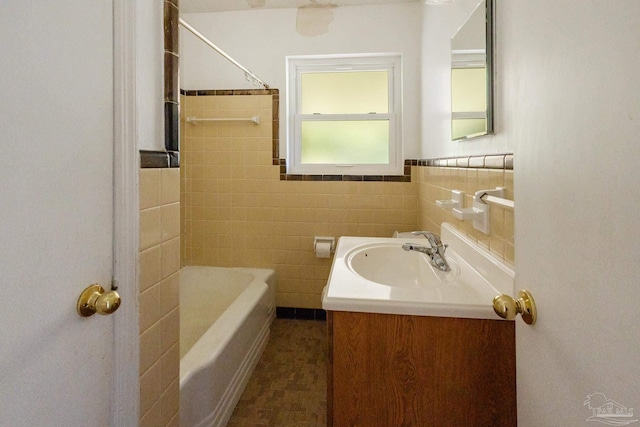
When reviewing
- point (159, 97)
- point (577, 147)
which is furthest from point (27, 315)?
point (577, 147)

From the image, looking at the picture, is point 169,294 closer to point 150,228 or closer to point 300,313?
point 150,228

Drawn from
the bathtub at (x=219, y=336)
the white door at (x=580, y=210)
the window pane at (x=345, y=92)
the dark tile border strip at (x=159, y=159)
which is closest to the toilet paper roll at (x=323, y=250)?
the bathtub at (x=219, y=336)

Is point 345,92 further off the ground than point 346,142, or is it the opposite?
point 345,92

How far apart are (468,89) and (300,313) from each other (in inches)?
78.2

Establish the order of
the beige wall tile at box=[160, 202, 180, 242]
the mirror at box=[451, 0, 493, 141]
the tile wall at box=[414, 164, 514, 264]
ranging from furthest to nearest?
the mirror at box=[451, 0, 493, 141] → the tile wall at box=[414, 164, 514, 264] → the beige wall tile at box=[160, 202, 180, 242]

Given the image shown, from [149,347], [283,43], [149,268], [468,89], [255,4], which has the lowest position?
[149,347]

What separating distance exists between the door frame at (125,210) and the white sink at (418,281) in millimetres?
502

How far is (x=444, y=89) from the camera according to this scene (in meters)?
1.78

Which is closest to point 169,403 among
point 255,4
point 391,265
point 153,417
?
point 153,417

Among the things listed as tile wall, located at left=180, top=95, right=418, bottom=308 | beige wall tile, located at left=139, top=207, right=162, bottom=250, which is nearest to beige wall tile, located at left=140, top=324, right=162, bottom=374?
beige wall tile, located at left=139, top=207, right=162, bottom=250

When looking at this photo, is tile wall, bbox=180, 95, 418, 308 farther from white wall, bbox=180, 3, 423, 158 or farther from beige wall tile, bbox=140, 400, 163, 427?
beige wall tile, bbox=140, 400, 163, 427

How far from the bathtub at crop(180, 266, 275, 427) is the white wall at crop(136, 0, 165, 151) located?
0.91 metres

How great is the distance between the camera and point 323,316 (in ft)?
8.53

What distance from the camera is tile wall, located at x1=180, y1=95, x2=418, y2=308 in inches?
99.6
